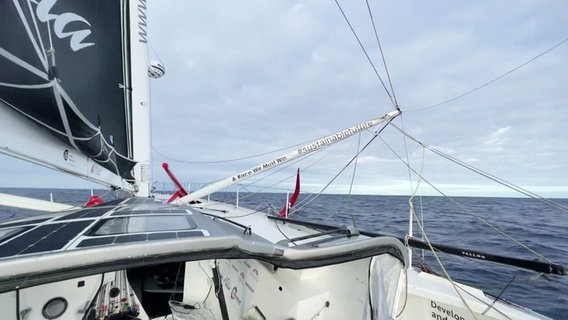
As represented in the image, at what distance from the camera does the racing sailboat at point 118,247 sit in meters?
1.37

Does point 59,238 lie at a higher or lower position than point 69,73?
lower

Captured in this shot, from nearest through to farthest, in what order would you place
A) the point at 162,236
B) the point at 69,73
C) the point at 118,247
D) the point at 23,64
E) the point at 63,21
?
the point at 118,247
the point at 162,236
the point at 23,64
the point at 63,21
the point at 69,73

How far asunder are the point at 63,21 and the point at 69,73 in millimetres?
418

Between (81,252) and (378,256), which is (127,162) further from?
(378,256)

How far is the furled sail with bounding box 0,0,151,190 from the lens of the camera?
1675mm

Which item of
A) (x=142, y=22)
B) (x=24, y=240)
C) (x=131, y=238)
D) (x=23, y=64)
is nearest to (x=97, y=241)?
(x=131, y=238)

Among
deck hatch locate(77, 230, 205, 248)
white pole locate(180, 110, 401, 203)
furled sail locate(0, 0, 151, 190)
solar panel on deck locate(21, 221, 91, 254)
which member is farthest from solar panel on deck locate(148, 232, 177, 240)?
white pole locate(180, 110, 401, 203)

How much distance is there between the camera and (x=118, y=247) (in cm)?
121

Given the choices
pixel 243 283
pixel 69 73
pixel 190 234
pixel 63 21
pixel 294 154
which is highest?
pixel 63 21

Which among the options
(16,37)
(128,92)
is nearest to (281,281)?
(16,37)

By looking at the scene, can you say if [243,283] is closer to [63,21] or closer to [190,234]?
[190,234]

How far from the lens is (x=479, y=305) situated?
8.59 ft

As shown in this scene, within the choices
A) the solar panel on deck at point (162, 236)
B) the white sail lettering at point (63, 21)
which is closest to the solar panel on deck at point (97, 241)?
the solar panel on deck at point (162, 236)

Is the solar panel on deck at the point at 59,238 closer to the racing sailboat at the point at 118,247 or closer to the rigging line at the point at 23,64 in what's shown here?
the racing sailboat at the point at 118,247
